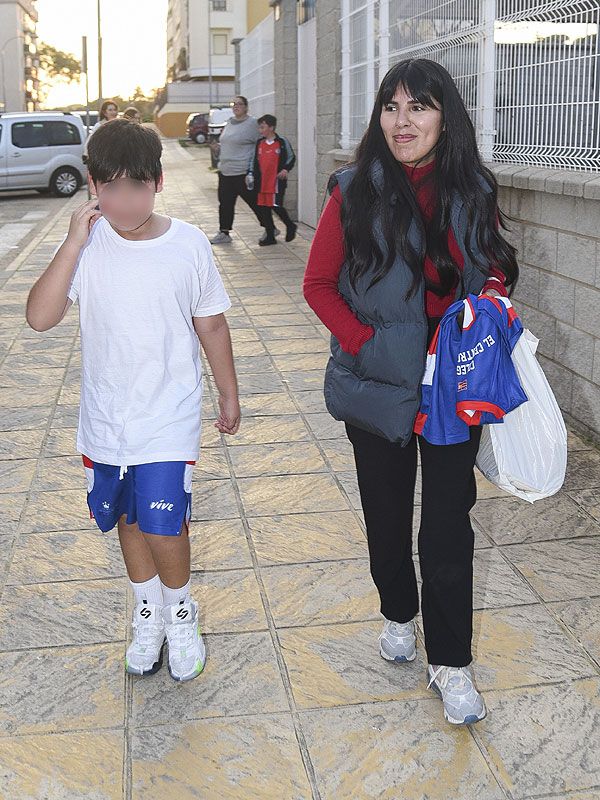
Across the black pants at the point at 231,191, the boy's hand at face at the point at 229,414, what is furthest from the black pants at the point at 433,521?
the black pants at the point at 231,191

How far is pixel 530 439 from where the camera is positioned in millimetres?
2979

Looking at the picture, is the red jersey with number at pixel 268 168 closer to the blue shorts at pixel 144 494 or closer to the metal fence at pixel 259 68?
the metal fence at pixel 259 68

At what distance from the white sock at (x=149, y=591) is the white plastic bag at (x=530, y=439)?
3.63 feet

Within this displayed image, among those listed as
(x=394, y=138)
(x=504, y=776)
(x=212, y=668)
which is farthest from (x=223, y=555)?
(x=394, y=138)

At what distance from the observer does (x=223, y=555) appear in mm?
4277

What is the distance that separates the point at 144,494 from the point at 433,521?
0.82m

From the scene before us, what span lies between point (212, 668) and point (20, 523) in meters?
1.59

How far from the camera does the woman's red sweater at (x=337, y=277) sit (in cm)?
288

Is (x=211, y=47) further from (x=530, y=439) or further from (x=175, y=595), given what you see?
(x=530, y=439)

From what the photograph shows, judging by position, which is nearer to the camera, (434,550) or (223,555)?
(434,550)

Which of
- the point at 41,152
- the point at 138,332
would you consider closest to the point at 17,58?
the point at 41,152

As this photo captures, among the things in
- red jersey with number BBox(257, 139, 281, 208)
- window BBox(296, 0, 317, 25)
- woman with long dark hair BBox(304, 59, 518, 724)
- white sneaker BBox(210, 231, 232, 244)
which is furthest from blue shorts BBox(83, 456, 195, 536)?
window BBox(296, 0, 317, 25)

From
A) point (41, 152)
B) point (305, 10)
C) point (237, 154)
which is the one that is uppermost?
point (305, 10)

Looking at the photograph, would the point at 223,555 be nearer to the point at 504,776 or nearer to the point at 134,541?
the point at 134,541
